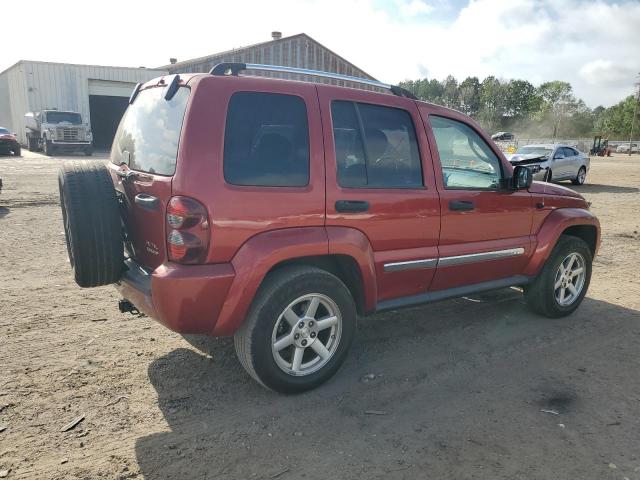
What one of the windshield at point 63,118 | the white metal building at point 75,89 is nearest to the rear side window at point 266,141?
the windshield at point 63,118

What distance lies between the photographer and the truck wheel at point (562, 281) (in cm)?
466

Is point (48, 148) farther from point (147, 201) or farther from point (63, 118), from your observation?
point (147, 201)

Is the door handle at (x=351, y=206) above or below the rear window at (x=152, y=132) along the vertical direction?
below

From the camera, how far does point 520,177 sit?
4160 mm

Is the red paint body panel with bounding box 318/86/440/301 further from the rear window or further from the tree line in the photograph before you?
the tree line

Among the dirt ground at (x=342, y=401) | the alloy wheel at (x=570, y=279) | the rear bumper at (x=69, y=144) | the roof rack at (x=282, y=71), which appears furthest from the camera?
the rear bumper at (x=69, y=144)

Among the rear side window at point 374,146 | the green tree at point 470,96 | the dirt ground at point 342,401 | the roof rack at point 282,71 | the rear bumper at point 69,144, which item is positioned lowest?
the dirt ground at point 342,401

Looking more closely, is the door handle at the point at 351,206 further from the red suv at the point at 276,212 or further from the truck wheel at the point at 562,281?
the truck wheel at the point at 562,281

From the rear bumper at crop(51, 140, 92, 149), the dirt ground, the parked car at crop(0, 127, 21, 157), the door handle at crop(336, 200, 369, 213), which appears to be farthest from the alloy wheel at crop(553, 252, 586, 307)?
the parked car at crop(0, 127, 21, 157)

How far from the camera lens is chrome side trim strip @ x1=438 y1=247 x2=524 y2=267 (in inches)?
152

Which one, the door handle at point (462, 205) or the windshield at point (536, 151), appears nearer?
the door handle at point (462, 205)

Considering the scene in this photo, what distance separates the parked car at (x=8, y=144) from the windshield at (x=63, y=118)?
1.99 m

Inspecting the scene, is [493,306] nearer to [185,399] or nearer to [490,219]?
[490,219]

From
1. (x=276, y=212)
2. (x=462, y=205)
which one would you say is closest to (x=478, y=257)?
(x=462, y=205)
